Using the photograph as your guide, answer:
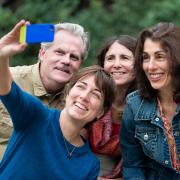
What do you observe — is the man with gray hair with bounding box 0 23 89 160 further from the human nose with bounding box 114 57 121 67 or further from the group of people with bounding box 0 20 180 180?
the human nose with bounding box 114 57 121 67

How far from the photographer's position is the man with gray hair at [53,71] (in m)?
3.68

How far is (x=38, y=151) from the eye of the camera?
289cm

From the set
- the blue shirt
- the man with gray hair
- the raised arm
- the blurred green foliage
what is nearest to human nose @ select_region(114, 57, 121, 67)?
the man with gray hair

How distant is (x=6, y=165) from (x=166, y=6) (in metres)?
4.46

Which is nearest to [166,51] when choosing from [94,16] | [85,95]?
[85,95]

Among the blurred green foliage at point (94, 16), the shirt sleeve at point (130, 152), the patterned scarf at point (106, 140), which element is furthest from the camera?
the blurred green foliage at point (94, 16)

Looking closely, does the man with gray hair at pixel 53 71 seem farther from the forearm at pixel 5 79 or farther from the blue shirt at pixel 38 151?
the forearm at pixel 5 79

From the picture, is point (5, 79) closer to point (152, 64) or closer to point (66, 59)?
point (152, 64)

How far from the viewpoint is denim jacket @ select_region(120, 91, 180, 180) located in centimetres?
319

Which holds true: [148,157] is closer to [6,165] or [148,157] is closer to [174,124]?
[174,124]

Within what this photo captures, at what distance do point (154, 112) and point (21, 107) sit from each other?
93 cm

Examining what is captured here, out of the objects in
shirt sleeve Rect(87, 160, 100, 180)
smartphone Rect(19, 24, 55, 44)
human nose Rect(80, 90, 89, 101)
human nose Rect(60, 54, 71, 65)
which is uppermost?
smartphone Rect(19, 24, 55, 44)

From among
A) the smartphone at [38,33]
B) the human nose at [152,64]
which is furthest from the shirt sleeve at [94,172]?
the smartphone at [38,33]

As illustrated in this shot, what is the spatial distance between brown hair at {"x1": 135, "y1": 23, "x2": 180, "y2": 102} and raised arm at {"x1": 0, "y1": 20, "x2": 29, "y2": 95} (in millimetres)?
999
